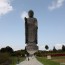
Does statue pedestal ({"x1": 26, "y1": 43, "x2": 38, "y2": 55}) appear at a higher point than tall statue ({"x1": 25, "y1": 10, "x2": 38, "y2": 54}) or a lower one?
lower

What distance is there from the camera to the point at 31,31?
17969mm

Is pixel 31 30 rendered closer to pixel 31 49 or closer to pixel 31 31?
pixel 31 31

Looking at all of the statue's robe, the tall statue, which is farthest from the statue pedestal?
the statue's robe

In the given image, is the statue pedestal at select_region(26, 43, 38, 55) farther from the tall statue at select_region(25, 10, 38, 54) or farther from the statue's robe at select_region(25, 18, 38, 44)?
the statue's robe at select_region(25, 18, 38, 44)

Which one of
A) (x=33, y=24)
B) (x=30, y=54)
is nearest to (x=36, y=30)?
(x=33, y=24)

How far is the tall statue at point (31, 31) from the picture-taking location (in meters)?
17.9

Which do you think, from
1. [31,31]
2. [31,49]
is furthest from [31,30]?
[31,49]

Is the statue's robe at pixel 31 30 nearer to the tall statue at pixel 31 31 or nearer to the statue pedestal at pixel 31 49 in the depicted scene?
the tall statue at pixel 31 31

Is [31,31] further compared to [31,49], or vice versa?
[31,31]

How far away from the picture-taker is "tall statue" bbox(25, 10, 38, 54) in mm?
17875

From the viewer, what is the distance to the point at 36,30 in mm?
17953

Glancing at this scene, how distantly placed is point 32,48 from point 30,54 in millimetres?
396

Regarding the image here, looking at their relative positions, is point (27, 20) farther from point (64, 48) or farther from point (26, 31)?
point (64, 48)

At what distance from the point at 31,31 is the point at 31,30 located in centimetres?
7
